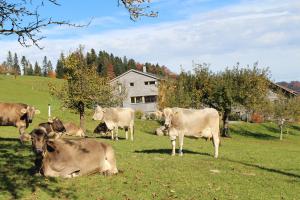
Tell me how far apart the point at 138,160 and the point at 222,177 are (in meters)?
4.22

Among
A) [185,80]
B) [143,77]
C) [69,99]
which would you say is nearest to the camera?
[69,99]

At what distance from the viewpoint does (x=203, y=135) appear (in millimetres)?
22375

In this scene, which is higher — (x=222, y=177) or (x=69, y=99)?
(x=69, y=99)

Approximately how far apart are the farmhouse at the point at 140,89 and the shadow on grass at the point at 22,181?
8117 cm

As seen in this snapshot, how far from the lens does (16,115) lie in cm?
2214

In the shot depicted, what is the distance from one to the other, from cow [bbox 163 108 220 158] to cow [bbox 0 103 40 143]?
22.6 ft

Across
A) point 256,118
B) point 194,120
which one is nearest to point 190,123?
point 194,120

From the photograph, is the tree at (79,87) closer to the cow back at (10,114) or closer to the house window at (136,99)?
the cow back at (10,114)

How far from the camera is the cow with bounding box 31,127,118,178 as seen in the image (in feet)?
45.0

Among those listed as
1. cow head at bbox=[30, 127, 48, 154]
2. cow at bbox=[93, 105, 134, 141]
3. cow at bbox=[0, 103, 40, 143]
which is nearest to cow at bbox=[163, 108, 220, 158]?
cow at bbox=[0, 103, 40, 143]

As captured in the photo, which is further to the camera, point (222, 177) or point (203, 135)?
point (203, 135)

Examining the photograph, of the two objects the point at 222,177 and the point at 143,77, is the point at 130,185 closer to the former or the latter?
the point at 222,177

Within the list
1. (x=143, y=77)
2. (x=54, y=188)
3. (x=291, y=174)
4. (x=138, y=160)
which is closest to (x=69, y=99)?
(x=138, y=160)

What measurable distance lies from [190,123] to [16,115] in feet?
28.6
